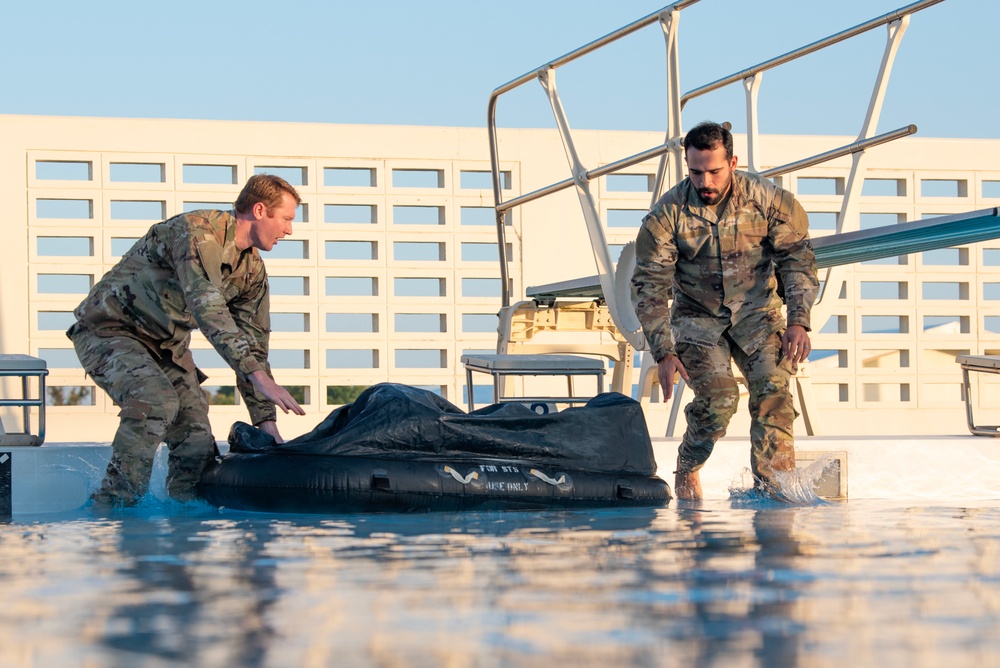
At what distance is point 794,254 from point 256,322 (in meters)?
2.01

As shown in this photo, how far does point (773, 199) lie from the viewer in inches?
185

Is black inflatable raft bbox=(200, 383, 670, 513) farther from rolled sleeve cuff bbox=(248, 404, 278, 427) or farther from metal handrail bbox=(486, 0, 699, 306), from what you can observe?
metal handrail bbox=(486, 0, 699, 306)

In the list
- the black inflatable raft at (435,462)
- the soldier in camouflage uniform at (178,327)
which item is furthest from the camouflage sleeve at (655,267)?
the soldier in camouflage uniform at (178,327)

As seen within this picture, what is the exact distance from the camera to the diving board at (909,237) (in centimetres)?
492

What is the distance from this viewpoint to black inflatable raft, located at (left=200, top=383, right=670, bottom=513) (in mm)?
4367

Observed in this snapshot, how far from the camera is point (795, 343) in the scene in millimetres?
4609

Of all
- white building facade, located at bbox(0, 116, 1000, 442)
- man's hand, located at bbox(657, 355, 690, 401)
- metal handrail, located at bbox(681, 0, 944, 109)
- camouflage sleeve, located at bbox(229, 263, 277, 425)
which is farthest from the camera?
white building facade, located at bbox(0, 116, 1000, 442)

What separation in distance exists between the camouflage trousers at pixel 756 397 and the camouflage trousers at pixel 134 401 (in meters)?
1.85

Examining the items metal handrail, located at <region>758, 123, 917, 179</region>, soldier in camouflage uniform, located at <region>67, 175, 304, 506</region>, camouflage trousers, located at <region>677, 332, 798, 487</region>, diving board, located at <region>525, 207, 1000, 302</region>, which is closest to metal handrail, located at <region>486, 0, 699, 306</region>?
metal handrail, located at <region>758, 123, 917, 179</region>

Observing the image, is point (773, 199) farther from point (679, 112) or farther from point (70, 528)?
point (70, 528)

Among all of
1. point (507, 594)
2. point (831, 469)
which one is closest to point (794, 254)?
point (831, 469)

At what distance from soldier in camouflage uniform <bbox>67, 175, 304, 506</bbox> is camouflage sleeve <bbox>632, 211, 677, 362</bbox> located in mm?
1279

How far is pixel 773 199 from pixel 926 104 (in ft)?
12.8

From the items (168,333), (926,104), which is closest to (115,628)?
(168,333)
